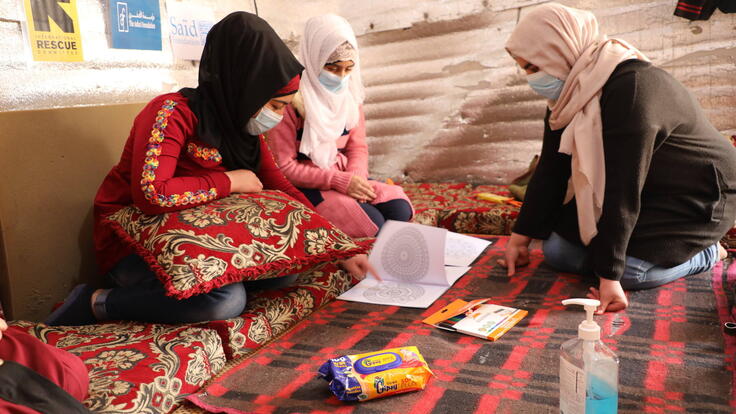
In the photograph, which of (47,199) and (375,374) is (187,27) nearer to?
(47,199)

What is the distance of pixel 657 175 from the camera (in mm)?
1723

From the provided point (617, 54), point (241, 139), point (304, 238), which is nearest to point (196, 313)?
point (304, 238)

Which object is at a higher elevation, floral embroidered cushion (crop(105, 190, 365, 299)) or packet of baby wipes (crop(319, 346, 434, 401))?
floral embroidered cushion (crop(105, 190, 365, 299))

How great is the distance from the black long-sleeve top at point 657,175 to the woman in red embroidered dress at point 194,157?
3.10 feet

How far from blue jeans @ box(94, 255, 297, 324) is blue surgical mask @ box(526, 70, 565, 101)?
1104 mm

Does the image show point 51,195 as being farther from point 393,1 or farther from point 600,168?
point 393,1

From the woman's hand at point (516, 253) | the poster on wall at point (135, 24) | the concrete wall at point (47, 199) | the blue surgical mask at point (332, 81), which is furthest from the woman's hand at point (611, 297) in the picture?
the poster on wall at point (135, 24)

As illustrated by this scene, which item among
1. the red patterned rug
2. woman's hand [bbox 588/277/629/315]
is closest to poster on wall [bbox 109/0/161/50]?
the red patterned rug

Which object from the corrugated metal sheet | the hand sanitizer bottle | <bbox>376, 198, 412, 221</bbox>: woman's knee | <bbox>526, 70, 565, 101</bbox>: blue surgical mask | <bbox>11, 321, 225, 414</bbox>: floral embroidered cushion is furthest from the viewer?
the corrugated metal sheet

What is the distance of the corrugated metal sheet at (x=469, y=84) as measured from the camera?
2846mm

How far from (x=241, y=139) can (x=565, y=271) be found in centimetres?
116

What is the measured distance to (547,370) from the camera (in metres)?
1.32

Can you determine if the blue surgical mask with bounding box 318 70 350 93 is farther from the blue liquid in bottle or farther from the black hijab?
the blue liquid in bottle

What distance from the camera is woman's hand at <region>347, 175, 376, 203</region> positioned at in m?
2.40
